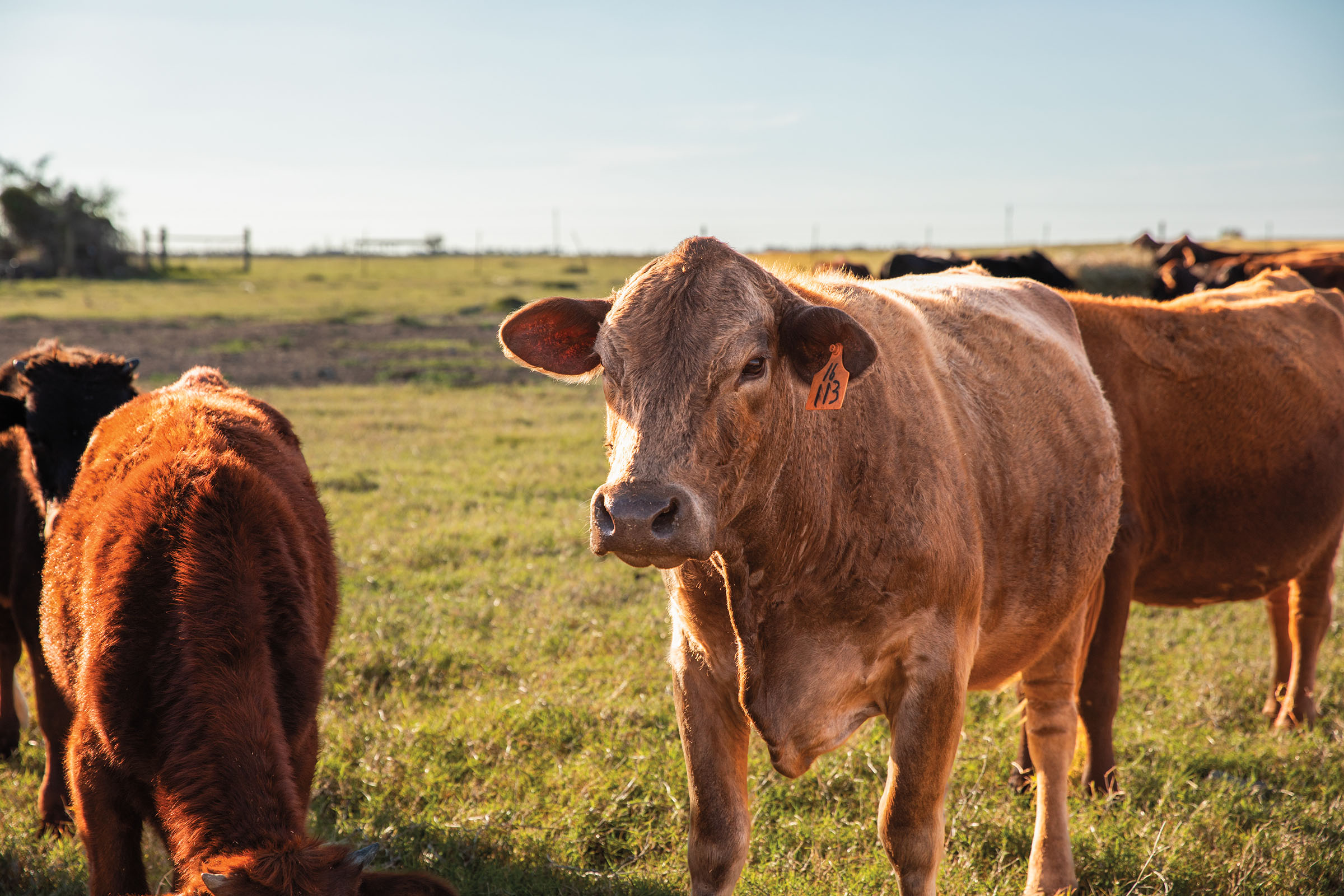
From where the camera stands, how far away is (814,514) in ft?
9.13

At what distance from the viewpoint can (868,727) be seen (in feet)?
16.2

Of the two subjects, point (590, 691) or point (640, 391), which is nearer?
point (640, 391)

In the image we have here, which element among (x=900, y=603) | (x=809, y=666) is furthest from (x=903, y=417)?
(x=809, y=666)

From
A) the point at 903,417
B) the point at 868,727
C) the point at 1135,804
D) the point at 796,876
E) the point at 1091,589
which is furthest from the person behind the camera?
the point at 868,727

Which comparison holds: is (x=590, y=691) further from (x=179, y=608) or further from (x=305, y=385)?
(x=305, y=385)

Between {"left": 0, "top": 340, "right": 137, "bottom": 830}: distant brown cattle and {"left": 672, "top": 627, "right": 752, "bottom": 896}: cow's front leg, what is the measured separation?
8.67ft

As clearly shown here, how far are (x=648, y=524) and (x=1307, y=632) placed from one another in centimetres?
468

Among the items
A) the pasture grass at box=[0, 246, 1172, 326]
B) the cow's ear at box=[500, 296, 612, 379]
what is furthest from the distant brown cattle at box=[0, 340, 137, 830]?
the pasture grass at box=[0, 246, 1172, 326]

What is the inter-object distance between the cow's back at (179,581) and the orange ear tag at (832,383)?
1.75m

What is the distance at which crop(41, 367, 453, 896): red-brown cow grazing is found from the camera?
2.40m

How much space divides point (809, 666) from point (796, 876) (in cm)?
123

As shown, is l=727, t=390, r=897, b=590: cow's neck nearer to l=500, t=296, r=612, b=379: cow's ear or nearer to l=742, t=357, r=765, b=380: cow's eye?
l=742, t=357, r=765, b=380: cow's eye

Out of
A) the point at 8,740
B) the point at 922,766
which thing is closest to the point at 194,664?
the point at 922,766

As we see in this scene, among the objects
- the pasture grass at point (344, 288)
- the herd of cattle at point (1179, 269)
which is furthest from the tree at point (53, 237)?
the herd of cattle at point (1179, 269)
